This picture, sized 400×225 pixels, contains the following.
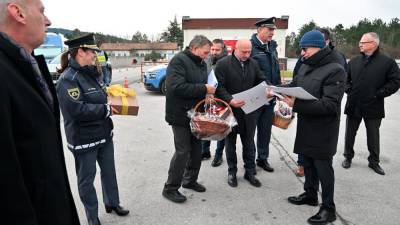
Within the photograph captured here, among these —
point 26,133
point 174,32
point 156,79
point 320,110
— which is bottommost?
point 156,79

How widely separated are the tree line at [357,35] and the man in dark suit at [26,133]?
50478mm

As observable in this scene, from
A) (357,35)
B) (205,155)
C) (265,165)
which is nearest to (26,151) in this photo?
(265,165)

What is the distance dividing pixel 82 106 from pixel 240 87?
2.06 metres

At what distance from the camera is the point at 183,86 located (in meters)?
3.56

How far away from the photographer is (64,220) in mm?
1614

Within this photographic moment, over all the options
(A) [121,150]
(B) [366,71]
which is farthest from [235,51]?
(A) [121,150]

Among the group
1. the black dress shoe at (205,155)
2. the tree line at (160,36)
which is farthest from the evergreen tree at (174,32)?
the black dress shoe at (205,155)

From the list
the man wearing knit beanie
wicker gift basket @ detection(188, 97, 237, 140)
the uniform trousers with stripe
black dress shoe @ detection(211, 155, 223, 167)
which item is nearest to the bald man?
wicker gift basket @ detection(188, 97, 237, 140)

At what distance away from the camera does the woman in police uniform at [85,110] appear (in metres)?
2.92

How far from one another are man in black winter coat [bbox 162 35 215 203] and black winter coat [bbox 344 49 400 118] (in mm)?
2513

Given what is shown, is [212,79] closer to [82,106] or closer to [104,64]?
[82,106]

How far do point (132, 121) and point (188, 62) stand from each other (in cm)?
481

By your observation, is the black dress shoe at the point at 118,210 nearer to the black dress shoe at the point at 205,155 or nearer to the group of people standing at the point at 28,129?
the group of people standing at the point at 28,129

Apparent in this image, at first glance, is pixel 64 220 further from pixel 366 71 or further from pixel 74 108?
pixel 366 71
